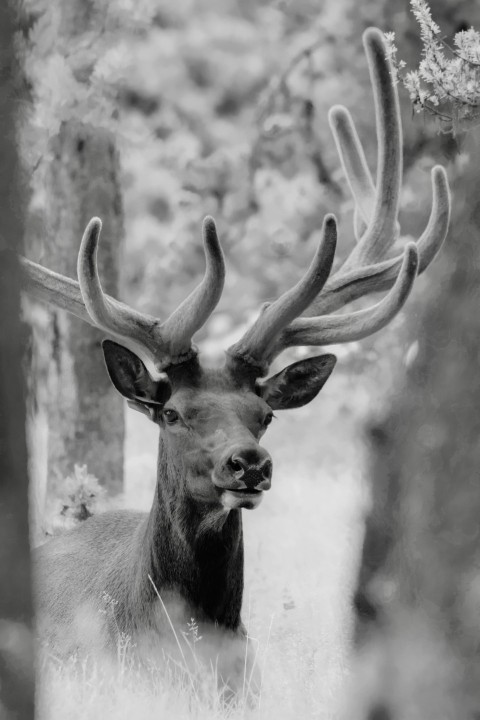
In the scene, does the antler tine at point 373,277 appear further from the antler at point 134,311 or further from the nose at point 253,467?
the nose at point 253,467

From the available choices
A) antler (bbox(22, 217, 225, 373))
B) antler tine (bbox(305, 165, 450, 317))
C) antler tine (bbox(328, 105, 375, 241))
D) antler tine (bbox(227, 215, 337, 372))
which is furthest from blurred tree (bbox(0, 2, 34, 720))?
antler tine (bbox(328, 105, 375, 241))

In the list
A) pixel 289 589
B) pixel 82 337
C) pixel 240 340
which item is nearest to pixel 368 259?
pixel 240 340

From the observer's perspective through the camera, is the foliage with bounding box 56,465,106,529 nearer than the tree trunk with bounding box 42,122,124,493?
Yes

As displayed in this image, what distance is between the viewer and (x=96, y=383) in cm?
880

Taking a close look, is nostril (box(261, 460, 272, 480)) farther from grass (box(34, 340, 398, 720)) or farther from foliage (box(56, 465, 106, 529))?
→ foliage (box(56, 465, 106, 529))

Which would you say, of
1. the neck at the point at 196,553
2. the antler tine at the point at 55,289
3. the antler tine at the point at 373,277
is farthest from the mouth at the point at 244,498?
the antler tine at the point at 373,277

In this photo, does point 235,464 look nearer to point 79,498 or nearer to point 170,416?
point 170,416

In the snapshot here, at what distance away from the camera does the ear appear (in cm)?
544

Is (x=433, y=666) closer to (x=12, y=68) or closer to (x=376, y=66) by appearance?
(x=12, y=68)

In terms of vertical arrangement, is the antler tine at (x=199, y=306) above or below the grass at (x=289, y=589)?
above

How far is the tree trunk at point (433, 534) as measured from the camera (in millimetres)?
3361

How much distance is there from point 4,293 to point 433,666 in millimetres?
1830

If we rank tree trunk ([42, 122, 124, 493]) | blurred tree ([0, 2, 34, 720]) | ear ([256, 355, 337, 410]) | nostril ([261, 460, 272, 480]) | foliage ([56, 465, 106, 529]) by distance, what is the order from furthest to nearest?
tree trunk ([42, 122, 124, 493]) → foliage ([56, 465, 106, 529]) → ear ([256, 355, 337, 410]) → nostril ([261, 460, 272, 480]) → blurred tree ([0, 2, 34, 720])

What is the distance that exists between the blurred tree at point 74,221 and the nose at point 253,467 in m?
4.32
